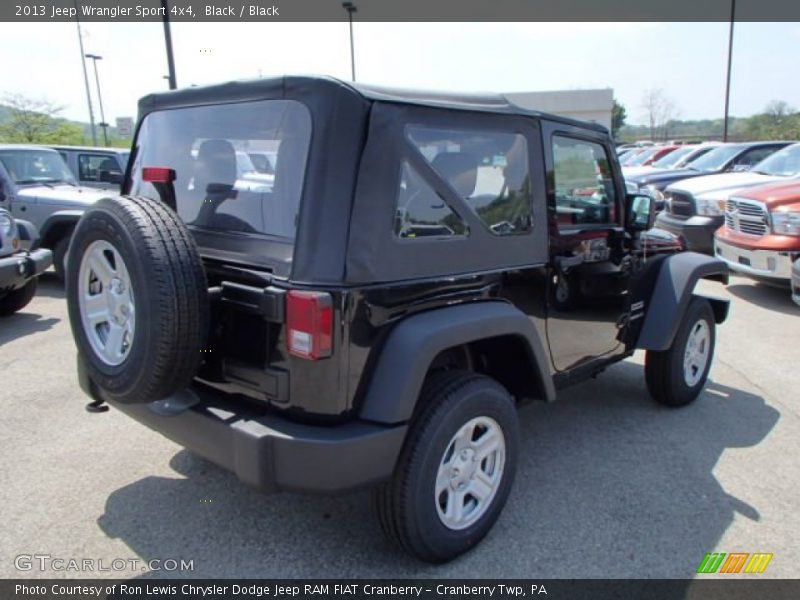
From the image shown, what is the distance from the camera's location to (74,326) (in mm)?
2719

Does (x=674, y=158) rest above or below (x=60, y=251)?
above

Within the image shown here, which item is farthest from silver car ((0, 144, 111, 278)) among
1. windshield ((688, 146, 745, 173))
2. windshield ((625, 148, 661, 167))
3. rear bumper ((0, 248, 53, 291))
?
windshield ((625, 148, 661, 167))

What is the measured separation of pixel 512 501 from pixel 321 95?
2.15 meters

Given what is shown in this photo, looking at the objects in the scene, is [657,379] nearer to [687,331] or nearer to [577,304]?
[687,331]

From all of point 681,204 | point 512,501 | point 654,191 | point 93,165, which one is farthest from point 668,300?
point 93,165

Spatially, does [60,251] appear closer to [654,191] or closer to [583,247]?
[583,247]

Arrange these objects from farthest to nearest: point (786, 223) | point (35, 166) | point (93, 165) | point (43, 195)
Answer: point (93, 165), point (35, 166), point (43, 195), point (786, 223)

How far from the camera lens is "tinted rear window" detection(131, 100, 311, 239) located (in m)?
2.42

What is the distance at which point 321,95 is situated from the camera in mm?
2332

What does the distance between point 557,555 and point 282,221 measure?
1856mm

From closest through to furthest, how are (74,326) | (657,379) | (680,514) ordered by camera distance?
1. (74,326)
2. (680,514)
3. (657,379)

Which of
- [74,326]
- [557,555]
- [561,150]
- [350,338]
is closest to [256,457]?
[350,338]

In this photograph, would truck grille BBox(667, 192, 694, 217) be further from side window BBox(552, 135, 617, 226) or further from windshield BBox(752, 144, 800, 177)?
side window BBox(552, 135, 617, 226)

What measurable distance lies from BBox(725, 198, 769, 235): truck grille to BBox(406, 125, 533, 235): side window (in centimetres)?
562
